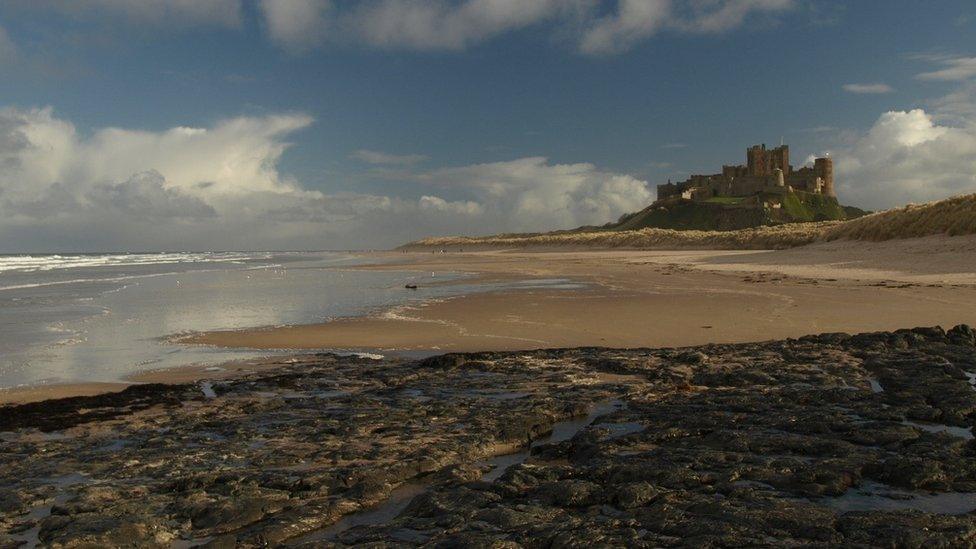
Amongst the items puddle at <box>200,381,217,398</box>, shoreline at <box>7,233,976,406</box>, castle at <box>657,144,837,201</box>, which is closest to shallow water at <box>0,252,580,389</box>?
shoreline at <box>7,233,976,406</box>

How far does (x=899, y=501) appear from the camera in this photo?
16.0 feet

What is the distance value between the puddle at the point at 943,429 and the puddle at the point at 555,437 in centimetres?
310

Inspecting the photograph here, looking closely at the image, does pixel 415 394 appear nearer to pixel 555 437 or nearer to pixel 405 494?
pixel 555 437

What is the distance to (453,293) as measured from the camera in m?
23.3

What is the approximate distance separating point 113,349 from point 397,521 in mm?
10375

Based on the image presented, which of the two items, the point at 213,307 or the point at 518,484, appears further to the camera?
the point at 213,307

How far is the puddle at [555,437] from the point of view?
235 inches

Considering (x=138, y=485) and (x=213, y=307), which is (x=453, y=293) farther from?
(x=138, y=485)

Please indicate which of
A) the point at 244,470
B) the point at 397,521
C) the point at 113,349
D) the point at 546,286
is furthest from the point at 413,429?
the point at 546,286

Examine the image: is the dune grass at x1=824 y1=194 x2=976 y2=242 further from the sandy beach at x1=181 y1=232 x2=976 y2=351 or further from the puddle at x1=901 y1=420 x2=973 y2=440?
the puddle at x1=901 y1=420 x2=973 y2=440

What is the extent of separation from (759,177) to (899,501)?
150m

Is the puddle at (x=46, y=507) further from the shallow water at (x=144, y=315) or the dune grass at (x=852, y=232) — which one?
the dune grass at (x=852, y=232)

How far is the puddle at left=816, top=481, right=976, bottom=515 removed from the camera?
470 cm

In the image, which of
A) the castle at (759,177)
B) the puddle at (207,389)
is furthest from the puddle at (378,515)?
the castle at (759,177)
